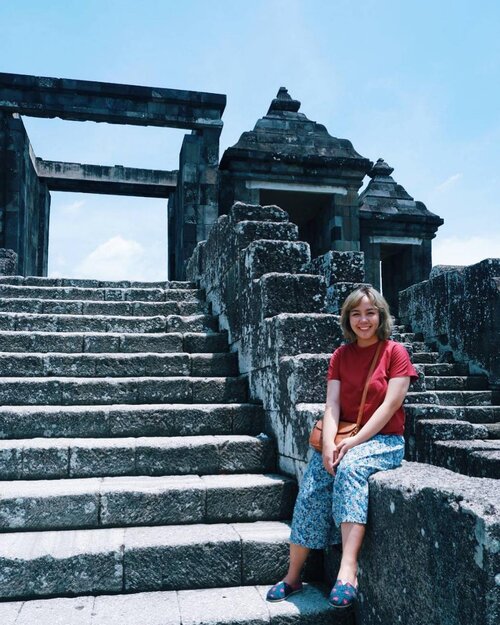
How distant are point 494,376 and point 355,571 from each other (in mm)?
5014

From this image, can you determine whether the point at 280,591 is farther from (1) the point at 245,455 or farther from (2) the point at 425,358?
(2) the point at 425,358

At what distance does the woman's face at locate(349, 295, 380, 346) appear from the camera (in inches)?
120

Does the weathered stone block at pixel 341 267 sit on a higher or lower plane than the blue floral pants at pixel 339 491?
higher

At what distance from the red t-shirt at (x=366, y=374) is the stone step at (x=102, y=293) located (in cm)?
403

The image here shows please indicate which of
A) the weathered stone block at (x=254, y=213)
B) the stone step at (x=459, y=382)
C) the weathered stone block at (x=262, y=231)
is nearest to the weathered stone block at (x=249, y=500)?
the weathered stone block at (x=262, y=231)

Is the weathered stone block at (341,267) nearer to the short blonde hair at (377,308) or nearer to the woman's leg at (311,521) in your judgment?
the short blonde hair at (377,308)

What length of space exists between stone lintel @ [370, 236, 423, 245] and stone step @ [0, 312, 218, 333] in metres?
9.37

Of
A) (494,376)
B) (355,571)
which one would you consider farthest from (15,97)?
(355,571)

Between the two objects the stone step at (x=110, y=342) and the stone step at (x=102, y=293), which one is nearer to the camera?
the stone step at (x=110, y=342)

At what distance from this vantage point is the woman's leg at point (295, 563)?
2.87 metres

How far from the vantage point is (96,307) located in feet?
20.3

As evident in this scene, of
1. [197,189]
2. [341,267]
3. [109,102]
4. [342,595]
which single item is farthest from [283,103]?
[342,595]

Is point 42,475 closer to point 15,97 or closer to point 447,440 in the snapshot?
point 447,440

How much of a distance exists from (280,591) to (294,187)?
404 inches
